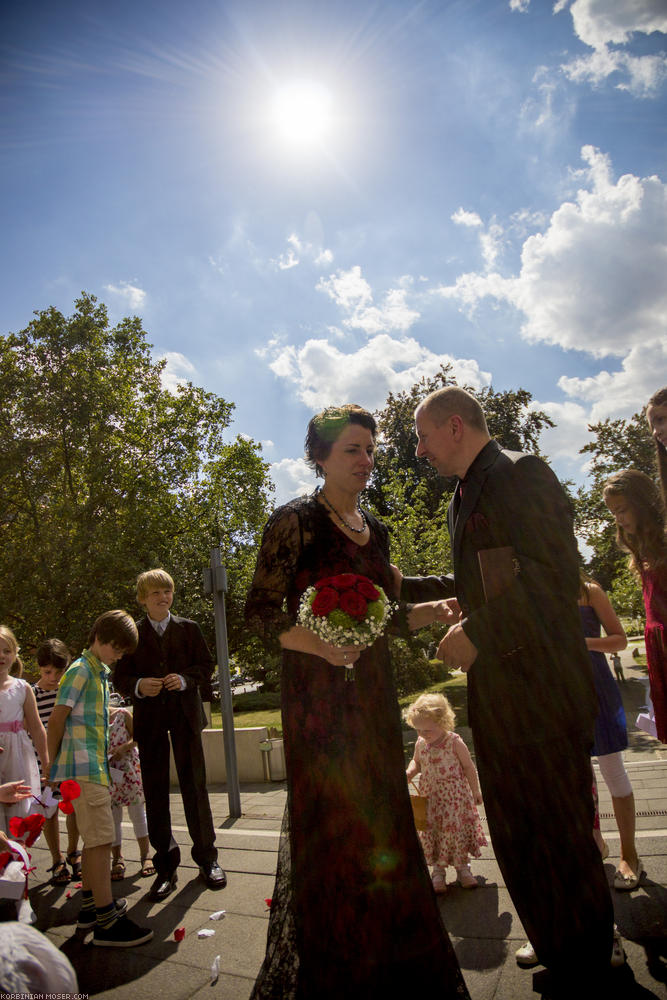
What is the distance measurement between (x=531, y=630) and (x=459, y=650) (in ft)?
0.90

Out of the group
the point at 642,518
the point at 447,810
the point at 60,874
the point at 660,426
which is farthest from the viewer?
the point at 60,874

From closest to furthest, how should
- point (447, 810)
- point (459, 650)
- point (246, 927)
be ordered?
point (459, 650) < point (246, 927) < point (447, 810)

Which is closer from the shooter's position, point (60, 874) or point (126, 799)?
point (60, 874)

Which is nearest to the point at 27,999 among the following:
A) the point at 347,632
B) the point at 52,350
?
the point at 347,632

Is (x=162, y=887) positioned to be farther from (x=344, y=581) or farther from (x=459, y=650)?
(x=459, y=650)

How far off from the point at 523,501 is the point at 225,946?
3.27 meters

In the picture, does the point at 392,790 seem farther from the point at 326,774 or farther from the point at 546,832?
the point at 546,832

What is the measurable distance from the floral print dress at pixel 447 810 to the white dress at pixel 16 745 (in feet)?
10.0

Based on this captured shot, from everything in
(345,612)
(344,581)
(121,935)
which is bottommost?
(121,935)

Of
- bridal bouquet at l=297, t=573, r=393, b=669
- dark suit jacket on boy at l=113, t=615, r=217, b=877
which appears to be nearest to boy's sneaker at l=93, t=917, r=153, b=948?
dark suit jacket on boy at l=113, t=615, r=217, b=877

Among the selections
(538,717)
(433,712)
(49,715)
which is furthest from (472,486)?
(49,715)

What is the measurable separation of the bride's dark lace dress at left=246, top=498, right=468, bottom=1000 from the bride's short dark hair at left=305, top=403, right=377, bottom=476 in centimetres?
39

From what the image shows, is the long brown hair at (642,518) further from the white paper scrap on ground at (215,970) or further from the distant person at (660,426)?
the white paper scrap on ground at (215,970)

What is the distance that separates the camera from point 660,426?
137 inches
